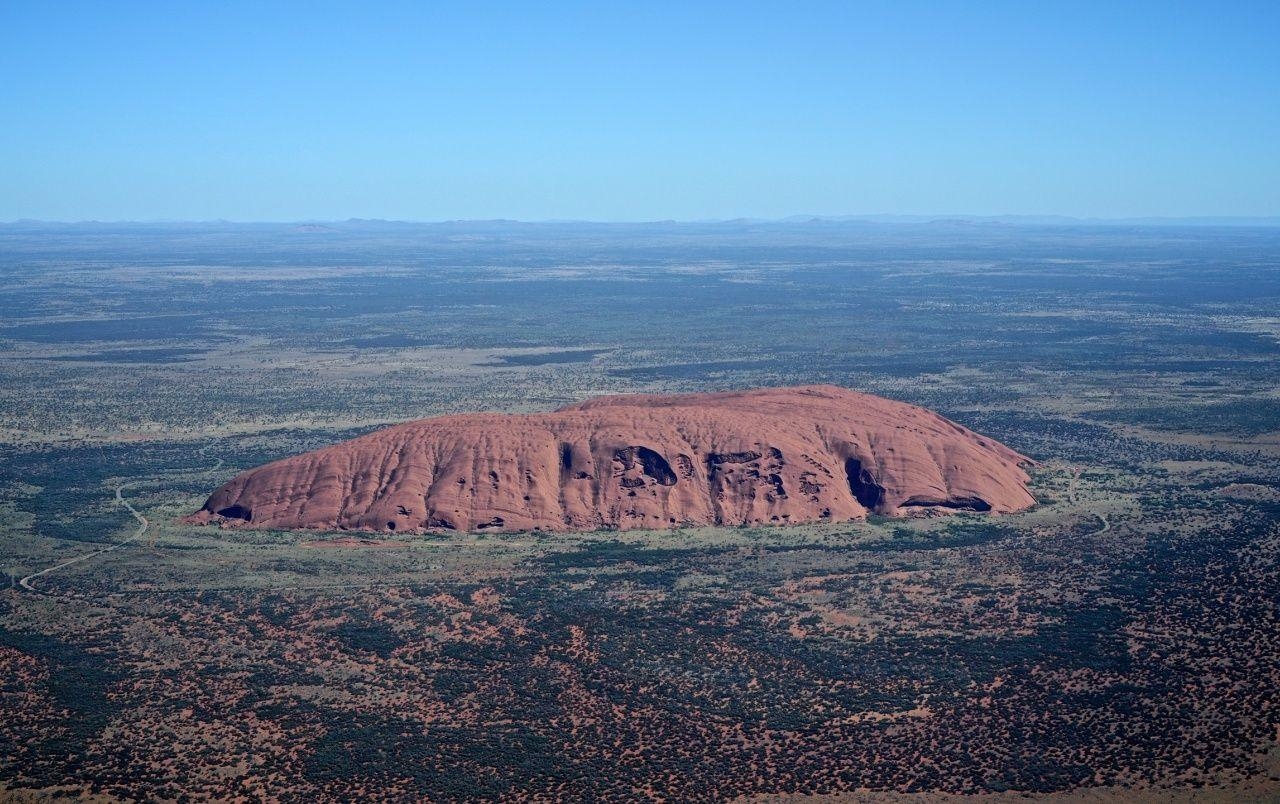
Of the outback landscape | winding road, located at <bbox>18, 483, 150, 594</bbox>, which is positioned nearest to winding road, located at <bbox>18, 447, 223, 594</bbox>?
winding road, located at <bbox>18, 483, 150, 594</bbox>

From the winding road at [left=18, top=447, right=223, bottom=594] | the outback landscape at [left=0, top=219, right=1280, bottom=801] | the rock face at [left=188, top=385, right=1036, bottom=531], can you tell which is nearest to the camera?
the outback landscape at [left=0, top=219, right=1280, bottom=801]

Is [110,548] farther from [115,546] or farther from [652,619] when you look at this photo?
A: [652,619]

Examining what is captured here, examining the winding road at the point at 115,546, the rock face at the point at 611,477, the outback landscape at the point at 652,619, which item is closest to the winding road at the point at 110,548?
the winding road at the point at 115,546

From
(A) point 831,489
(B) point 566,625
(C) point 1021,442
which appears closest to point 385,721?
(B) point 566,625

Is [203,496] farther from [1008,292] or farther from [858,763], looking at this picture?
[1008,292]

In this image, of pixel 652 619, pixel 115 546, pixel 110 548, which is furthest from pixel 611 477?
pixel 110 548

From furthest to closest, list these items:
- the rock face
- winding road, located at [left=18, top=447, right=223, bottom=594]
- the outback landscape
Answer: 1. the rock face
2. winding road, located at [left=18, top=447, right=223, bottom=594]
3. the outback landscape

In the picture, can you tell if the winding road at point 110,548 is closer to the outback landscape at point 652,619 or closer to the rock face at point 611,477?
the outback landscape at point 652,619

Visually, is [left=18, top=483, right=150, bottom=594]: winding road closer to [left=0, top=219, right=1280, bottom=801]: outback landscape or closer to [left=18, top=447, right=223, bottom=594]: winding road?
[left=18, top=447, right=223, bottom=594]: winding road
